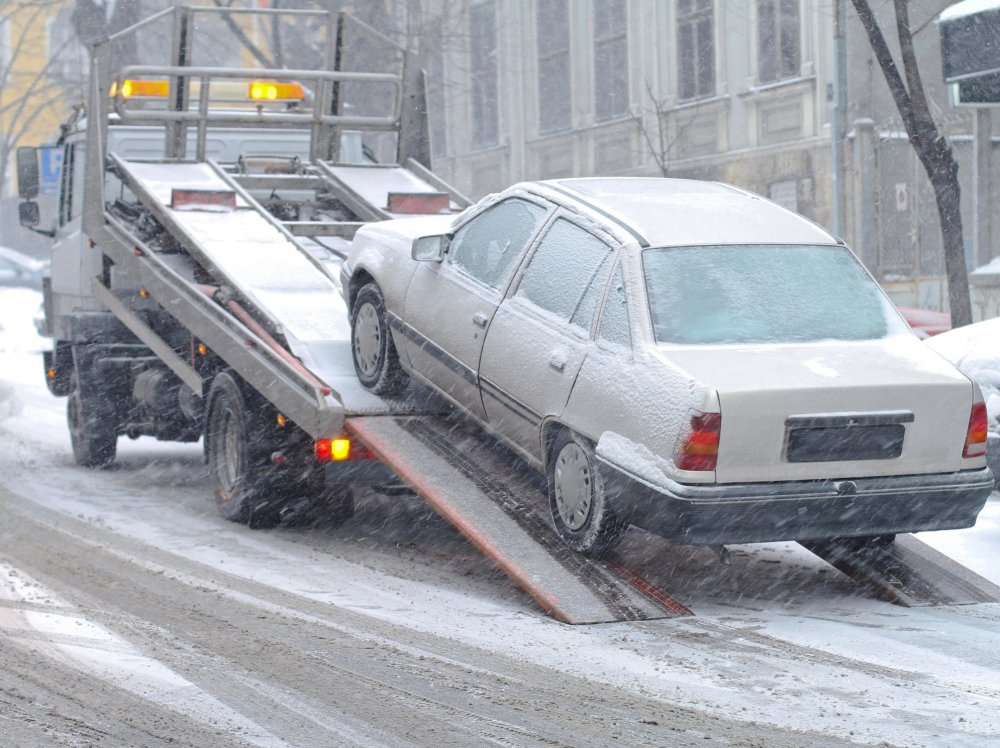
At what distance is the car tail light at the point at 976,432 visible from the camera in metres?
6.79

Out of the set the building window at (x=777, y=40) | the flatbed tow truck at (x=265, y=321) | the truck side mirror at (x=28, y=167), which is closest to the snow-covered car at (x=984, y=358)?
the flatbed tow truck at (x=265, y=321)

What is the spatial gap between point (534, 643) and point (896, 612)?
1721mm

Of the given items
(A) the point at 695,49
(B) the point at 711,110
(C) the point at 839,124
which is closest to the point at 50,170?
(C) the point at 839,124

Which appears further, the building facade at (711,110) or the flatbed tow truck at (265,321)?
the building facade at (711,110)

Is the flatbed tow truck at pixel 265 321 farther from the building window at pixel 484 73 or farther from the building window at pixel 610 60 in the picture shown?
the building window at pixel 484 73

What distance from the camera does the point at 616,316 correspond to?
22.9 ft

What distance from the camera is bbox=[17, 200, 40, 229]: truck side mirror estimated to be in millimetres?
13406

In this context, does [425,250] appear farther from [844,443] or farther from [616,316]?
[844,443]

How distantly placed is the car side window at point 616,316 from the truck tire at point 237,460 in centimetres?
273

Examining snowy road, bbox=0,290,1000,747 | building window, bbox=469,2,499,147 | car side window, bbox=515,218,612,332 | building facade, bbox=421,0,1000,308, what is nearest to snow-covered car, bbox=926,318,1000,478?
snowy road, bbox=0,290,1000,747

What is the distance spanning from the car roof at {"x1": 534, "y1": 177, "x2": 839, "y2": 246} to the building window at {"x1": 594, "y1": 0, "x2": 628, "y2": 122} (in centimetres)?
1868

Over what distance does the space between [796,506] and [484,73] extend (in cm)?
2581

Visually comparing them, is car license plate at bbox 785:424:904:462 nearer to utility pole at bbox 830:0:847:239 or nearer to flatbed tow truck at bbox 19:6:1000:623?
flatbed tow truck at bbox 19:6:1000:623

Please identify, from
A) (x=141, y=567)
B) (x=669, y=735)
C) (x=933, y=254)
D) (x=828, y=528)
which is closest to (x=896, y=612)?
(x=828, y=528)
